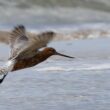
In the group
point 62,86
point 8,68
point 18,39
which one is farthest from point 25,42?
point 62,86

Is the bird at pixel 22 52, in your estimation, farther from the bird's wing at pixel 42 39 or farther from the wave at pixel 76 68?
the wave at pixel 76 68

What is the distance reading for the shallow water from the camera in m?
6.36

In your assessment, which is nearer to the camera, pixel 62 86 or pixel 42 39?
pixel 42 39

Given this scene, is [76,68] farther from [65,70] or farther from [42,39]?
[42,39]

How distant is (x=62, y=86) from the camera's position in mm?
7203

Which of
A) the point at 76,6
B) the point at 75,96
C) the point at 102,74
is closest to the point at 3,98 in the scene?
the point at 75,96

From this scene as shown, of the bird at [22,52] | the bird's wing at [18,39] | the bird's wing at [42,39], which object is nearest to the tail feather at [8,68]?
the bird at [22,52]

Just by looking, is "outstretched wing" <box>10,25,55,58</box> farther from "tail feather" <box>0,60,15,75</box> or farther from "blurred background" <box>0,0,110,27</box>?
"blurred background" <box>0,0,110,27</box>

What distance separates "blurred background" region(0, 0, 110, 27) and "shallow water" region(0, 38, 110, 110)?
18.7ft

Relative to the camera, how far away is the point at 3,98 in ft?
21.7

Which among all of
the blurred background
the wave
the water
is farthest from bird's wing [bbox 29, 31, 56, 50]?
the blurred background

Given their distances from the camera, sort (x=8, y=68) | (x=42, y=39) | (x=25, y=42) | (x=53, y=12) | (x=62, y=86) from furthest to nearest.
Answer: (x=53, y=12), (x=62, y=86), (x=25, y=42), (x=8, y=68), (x=42, y=39)

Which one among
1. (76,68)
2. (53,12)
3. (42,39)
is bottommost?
(76,68)

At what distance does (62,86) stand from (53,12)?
932cm
